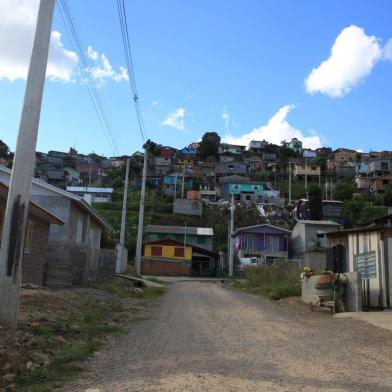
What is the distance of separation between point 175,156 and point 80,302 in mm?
117922

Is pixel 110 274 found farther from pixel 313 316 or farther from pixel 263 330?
pixel 263 330

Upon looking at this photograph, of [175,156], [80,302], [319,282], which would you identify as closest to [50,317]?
[80,302]

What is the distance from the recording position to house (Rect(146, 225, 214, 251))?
6962 centimetres

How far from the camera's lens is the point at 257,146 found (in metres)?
148

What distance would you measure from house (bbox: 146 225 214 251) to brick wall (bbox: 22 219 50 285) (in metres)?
49.6

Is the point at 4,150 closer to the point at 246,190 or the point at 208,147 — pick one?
the point at 208,147

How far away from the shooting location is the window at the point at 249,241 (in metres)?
63.4

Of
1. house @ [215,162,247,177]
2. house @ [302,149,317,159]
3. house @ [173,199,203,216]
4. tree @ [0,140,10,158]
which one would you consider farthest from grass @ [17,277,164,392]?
house @ [302,149,317,159]

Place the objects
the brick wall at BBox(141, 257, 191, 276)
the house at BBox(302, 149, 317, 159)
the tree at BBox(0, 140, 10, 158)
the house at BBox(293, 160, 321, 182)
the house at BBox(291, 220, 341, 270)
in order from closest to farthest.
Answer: the house at BBox(291, 220, 341, 270) → the brick wall at BBox(141, 257, 191, 276) → the tree at BBox(0, 140, 10, 158) → the house at BBox(293, 160, 321, 182) → the house at BBox(302, 149, 317, 159)

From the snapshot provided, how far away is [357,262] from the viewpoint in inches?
741

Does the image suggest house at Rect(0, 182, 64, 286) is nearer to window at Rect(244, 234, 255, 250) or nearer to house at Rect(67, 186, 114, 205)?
window at Rect(244, 234, 255, 250)

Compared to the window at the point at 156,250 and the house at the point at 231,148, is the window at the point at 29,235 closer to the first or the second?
the window at the point at 156,250

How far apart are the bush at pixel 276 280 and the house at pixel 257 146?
116 m

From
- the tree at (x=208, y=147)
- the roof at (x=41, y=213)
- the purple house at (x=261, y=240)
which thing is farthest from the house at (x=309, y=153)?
the roof at (x=41, y=213)
